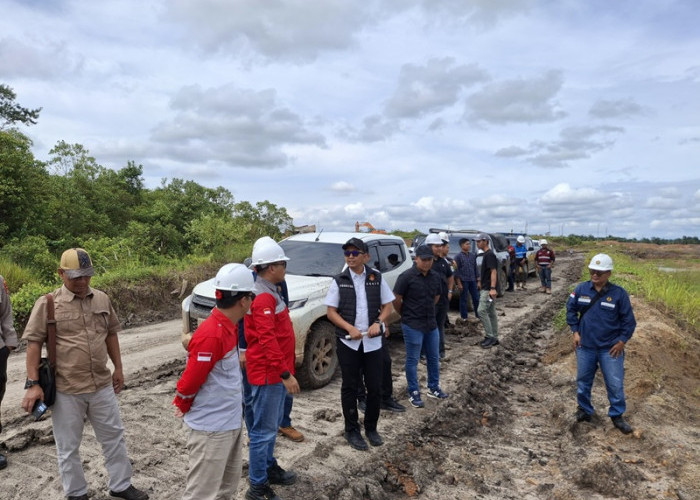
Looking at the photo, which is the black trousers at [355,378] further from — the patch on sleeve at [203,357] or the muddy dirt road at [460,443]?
the patch on sleeve at [203,357]

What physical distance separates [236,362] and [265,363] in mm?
459

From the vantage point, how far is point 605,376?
507 centimetres

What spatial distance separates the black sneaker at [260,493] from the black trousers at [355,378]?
1161 mm

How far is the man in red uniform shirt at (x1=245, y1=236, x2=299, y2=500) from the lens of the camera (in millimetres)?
3424

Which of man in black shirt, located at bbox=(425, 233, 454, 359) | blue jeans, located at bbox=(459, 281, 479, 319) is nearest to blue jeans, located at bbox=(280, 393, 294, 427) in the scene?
man in black shirt, located at bbox=(425, 233, 454, 359)

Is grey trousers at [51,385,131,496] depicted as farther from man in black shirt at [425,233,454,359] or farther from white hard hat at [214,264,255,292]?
man in black shirt at [425,233,454,359]

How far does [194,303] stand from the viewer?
592 centimetres

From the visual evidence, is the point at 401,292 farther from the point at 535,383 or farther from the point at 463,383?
the point at 535,383

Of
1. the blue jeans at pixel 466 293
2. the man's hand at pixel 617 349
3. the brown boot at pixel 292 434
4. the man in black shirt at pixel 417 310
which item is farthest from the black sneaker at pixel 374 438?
the blue jeans at pixel 466 293

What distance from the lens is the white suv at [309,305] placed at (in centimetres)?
574

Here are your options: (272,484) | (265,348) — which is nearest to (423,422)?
(272,484)

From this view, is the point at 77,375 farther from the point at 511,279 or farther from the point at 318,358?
the point at 511,279

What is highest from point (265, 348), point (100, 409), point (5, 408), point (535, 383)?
point (265, 348)

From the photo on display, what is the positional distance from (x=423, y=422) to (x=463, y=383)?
1.50 meters
